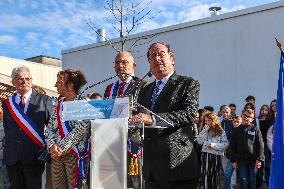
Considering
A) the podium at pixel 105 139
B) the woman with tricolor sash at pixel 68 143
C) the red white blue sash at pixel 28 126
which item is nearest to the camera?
the podium at pixel 105 139

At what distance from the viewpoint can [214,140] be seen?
27.6 feet

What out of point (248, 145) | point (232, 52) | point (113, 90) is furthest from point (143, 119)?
point (232, 52)

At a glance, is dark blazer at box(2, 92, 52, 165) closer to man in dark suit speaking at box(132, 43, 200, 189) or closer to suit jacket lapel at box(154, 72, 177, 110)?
man in dark suit speaking at box(132, 43, 200, 189)

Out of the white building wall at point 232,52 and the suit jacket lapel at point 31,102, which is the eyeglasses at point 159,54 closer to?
A: the suit jacket lapel at point 31,102

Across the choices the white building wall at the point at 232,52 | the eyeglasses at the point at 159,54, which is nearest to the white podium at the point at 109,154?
the eyeglasses at the point at 159,54

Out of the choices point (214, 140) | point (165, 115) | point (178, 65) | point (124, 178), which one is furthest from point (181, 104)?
point (178, 65)

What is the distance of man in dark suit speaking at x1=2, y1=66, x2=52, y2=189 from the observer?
5.18m

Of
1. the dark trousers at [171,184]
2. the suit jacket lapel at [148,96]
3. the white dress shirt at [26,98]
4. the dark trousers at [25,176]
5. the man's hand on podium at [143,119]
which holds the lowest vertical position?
the dark trousers at [25,176]

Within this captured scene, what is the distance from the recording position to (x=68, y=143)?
14.5ft

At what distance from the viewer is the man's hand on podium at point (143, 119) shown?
119 inches

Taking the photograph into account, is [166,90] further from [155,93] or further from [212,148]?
[212,148]

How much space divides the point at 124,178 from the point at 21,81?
266cm

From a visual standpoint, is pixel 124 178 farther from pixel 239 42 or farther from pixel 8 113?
pixel 239 42

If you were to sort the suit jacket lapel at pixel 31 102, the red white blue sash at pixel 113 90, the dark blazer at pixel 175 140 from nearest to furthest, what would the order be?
the dark blazer at pixel 175 140, the red white blue sash at pixel 113 90, the suit jacket lapel at pixel 31 102
